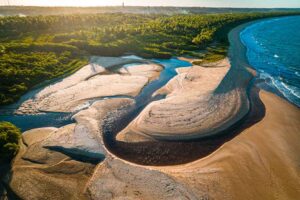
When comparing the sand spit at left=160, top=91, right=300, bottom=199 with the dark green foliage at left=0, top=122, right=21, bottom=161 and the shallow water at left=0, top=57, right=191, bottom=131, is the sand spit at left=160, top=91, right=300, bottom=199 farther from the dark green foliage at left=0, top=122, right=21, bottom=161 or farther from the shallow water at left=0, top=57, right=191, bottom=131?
the shallow water at left=0, top=57, right=191, bottom=131

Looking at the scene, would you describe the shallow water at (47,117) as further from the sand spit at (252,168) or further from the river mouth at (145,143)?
the sand spit at (252,168)

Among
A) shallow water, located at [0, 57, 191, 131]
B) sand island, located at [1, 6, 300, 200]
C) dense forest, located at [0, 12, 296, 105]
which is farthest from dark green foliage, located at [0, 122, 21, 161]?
dense forest, located at [0, 12, 296, 105]

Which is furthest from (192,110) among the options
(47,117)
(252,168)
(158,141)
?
(47,117)

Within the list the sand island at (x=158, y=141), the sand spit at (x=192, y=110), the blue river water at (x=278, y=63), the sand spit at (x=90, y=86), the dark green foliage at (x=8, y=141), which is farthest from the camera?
the blue river water at (x=278, y=63)

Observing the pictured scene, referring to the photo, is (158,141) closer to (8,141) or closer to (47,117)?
(47,117)

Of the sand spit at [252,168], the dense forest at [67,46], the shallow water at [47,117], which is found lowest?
the sand spit at [252,168]

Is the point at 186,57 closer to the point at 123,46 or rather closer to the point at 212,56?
the point at 212,56

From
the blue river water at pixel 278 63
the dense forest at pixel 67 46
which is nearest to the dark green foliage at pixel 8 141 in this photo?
the dense forest at pixel 67 46
